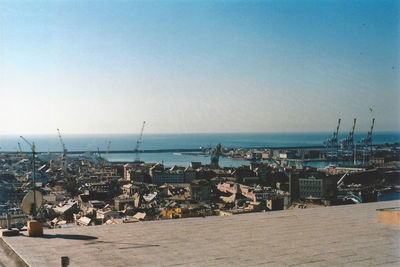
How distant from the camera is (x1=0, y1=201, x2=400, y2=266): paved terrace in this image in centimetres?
190

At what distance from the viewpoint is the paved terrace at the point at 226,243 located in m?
1.90

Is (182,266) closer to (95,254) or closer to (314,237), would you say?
(95,254)

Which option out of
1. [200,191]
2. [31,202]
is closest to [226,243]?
[31,202]

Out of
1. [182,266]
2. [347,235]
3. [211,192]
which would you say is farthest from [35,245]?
[211,192]

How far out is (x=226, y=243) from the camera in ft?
7.50

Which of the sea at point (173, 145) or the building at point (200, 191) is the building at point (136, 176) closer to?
the building at point (200, 191)

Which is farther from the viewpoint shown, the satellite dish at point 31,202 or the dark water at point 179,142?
the dark water at point 179,142

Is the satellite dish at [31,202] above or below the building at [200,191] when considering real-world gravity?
above

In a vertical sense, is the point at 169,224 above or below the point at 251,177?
above

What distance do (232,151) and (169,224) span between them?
5723 cm

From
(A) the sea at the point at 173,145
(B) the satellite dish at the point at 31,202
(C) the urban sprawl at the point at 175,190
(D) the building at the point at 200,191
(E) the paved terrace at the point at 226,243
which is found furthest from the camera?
(A) the sea at the point at 173,145

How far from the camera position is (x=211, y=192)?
21.2 m

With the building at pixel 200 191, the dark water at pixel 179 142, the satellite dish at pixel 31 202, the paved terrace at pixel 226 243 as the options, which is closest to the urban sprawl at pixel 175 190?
the building at pixel 200 191

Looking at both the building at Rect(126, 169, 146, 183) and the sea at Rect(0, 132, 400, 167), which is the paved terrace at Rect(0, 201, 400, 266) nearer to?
the building at Rect(126, 169, 146, 183)
